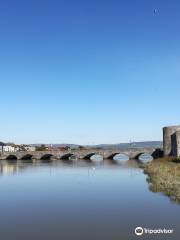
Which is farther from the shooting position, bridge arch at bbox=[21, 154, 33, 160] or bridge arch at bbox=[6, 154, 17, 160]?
bridge arch at bbox=[6, 154, 17, 160]

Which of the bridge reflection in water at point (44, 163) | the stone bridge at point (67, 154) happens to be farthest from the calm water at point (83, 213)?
the stone bridge at point (67, 154)

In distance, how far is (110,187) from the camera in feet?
95.3

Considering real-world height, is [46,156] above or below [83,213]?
above

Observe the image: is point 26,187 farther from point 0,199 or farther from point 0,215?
point 0,215

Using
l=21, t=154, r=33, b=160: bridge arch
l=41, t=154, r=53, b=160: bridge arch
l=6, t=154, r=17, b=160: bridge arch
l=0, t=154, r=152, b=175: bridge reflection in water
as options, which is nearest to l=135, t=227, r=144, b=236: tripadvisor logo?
l=0, t=154, r=152, b=175: bridge reflection in water

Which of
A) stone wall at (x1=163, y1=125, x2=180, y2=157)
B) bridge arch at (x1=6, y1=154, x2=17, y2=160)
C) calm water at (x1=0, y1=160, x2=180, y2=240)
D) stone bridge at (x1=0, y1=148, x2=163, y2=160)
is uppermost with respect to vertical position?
stone wall at (x1=163, y1=125, x2=180, y2=157)

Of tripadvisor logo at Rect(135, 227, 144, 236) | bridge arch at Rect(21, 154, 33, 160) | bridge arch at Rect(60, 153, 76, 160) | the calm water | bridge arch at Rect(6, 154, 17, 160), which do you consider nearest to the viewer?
tripadvisor logo at Rect(135, 227, 144, 236)

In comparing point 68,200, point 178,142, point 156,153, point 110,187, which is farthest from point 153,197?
point 156,153

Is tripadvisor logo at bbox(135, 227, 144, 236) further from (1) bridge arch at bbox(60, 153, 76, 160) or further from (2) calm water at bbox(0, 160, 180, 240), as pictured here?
(1) bridge arch at bbox(60, 153, 76, 160)

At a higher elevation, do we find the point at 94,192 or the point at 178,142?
the point at 178,142

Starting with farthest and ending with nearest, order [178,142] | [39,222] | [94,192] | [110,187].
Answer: [178,142] → [110,187] → [94,192] → [39,222]

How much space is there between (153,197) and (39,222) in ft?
26.6

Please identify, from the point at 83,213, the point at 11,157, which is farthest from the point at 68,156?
the point at 83,213

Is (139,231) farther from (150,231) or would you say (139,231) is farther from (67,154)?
(67,154)
